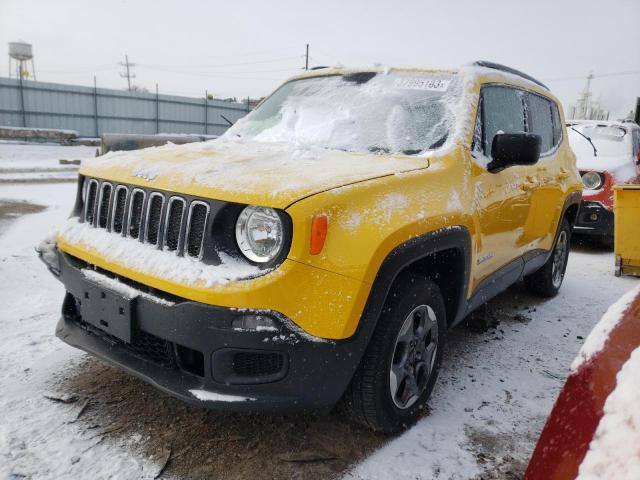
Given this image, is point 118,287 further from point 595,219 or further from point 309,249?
point 595,219

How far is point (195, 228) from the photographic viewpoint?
215 centimetres

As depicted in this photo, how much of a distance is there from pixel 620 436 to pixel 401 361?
1.51 m

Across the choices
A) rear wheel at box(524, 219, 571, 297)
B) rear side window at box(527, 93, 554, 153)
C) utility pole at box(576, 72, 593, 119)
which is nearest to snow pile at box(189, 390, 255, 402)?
rear side window at box(527, 93, 554, 153)

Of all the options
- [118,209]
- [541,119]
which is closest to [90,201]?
[118,209]

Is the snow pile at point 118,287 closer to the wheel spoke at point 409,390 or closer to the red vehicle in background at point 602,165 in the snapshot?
the wheel spoke at point 409,390

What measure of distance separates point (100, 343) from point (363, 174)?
1.49 metres

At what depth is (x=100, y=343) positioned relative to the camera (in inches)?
97.8

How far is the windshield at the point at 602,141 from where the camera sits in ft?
26.8

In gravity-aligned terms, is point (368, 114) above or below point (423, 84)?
below

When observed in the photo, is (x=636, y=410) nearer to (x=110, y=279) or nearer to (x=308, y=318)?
(x=308, y=318)

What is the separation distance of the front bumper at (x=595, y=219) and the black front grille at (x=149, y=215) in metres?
6.45

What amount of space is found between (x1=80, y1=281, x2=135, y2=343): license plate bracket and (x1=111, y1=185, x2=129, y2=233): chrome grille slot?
0.31 meters

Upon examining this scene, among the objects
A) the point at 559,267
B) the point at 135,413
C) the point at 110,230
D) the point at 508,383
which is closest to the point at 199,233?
the point at 110,230

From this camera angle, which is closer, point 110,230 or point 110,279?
point 110,279
